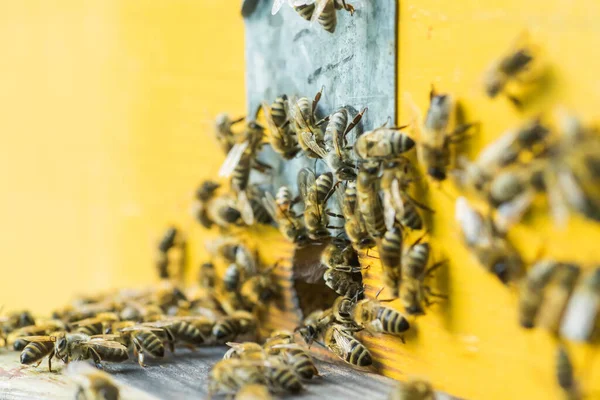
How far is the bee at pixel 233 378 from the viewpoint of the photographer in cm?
295

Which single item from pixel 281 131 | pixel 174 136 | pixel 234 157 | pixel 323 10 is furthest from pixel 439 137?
pixel 174 136

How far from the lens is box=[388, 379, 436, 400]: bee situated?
2677 millimetres

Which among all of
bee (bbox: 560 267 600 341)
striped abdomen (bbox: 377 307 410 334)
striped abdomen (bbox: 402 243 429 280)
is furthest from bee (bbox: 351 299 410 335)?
bee (bbox: 560 267 600 341)

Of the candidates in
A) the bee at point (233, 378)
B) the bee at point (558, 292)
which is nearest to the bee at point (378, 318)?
the bee at point (233, 378)

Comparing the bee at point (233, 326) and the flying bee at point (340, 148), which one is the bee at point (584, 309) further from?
the bee at point (233, 326)

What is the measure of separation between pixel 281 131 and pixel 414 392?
5.50 feet

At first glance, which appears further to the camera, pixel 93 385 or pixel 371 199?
pixel 371 199

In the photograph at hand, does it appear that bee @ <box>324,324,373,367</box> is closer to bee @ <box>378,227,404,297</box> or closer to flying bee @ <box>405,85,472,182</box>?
bee @ <box>378,227,404,297</box>

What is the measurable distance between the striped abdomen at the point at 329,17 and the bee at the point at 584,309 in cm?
174

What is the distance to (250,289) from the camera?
443 cm

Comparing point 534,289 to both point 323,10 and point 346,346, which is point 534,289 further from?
point 323,10

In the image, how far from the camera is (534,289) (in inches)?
98.6

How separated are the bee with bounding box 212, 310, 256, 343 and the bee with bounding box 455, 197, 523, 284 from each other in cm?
176

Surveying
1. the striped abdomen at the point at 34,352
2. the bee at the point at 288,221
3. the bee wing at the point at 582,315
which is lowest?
the striped abdomen at the point at 34,352
